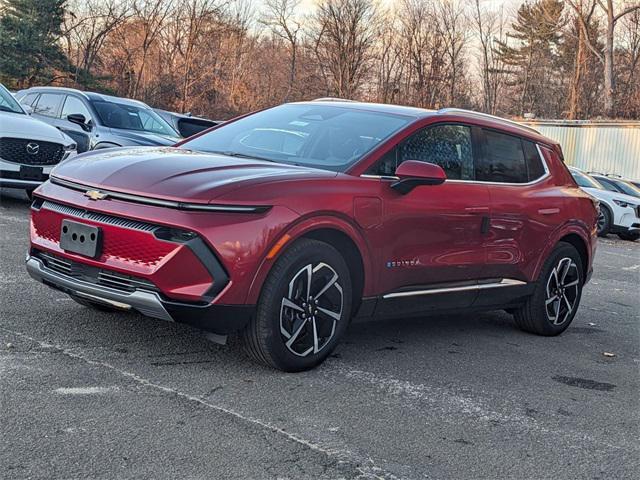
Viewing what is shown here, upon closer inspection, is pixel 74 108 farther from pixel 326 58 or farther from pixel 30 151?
pixel 326 58

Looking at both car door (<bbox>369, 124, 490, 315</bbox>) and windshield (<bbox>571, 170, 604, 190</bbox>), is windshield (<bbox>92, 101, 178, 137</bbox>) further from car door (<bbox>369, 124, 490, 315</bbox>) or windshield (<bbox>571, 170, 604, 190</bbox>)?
windshield (<bbox>571, 170, 604, 190</bbox>)

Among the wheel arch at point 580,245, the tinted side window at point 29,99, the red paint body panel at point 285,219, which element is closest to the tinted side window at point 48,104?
the tinted side window at point 29,99

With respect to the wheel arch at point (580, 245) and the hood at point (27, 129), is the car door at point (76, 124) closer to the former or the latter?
the hood at point (27, 129)

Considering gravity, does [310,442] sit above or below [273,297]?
below

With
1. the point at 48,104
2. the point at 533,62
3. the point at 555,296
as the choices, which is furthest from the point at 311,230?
the point at 533,62

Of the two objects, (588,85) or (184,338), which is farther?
(588,85)

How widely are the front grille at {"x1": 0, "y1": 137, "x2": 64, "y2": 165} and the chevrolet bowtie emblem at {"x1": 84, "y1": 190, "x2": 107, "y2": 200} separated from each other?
21.3ft

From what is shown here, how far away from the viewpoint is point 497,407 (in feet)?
14.0

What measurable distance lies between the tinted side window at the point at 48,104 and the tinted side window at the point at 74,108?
24 cm

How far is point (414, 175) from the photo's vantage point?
4.83m

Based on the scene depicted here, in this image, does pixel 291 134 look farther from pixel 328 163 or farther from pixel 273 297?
pixel 273 297

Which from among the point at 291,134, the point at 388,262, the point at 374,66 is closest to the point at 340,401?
the point at 388,262

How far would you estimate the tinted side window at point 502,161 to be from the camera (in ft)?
19.2

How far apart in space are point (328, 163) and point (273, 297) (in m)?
1.07
